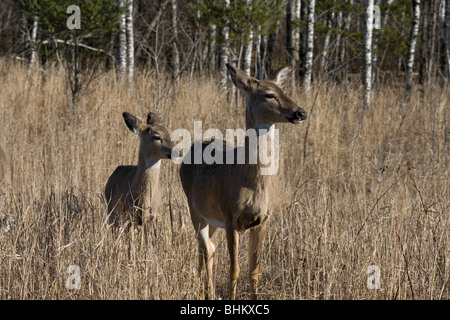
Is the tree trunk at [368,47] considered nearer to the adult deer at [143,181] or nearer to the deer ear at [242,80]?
the adult deer at [143,181]

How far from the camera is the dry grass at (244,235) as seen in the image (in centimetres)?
440

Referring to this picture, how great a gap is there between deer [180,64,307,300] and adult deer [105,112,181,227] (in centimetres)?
71

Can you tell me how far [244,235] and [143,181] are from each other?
1026mm

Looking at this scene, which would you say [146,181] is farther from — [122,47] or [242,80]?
[122,47]

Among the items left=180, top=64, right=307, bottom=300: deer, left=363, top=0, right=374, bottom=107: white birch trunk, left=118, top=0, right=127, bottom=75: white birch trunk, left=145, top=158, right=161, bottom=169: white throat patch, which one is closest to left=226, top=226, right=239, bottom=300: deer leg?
left=180, top=64, right=307, bottom=300: deer

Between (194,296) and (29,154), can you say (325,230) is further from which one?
(29,154)

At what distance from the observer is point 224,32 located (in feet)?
40.9

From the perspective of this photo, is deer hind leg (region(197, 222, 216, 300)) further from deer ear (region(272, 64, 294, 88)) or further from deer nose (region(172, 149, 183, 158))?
deer ear (region(272, 64, 294, 88))

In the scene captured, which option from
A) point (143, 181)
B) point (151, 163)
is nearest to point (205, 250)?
point (143, 181)

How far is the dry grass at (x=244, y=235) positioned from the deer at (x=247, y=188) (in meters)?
0.27

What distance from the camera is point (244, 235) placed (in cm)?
583

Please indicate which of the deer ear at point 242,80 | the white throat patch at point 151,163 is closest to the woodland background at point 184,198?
the white throat patch at point 151,163

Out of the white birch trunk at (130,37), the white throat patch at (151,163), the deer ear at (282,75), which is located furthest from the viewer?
the white birch trunk at (130,37)

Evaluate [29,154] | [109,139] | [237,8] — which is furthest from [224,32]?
[29,154]
